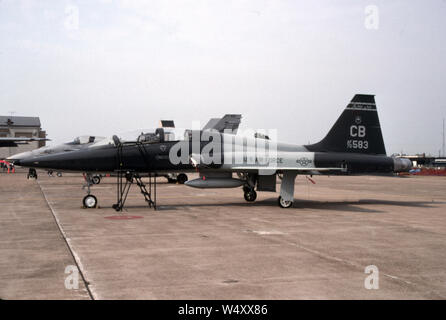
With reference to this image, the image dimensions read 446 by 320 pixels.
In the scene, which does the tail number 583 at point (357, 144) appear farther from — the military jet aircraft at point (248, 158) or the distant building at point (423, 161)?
the distant building at point (423, 161)

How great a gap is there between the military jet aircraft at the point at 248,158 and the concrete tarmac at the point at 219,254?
1.65 meters

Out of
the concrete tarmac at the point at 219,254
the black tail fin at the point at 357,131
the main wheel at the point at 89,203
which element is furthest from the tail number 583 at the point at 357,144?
the main wheel at the point at 89,203

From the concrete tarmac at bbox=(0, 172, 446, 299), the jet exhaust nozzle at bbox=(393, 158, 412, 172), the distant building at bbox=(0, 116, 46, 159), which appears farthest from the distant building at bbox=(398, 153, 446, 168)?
the distant building at bbox=(0, 116, 46, 159)

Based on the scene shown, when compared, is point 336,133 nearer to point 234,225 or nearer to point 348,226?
point 348,226

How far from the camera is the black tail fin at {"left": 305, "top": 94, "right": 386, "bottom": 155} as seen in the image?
16.8m

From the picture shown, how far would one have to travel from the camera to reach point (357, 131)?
17.0 m

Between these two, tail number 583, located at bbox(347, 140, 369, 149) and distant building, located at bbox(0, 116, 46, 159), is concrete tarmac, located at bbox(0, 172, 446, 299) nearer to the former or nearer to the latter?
tail number 583, located at bbox(347, 140, 369, 149)

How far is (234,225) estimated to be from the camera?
11.0 m

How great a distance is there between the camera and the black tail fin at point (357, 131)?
16844 mm

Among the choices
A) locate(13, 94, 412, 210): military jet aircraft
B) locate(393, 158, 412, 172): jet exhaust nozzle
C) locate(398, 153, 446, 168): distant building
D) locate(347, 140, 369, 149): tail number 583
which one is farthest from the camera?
locate(398, 153, 446, 168): distant building

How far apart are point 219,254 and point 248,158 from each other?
823 centimetres
